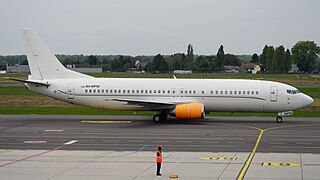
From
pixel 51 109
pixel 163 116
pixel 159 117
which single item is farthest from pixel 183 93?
pixel 51 109

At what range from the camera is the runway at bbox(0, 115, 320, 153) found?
29641 millimetres

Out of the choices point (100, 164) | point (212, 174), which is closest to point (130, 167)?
point (100, 164)

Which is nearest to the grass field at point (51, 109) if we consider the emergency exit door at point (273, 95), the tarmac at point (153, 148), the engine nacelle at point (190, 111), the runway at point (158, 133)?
the runway at point (158, 133)

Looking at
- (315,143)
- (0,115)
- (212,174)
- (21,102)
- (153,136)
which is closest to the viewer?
(212,174)

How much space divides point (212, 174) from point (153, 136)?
496 inches

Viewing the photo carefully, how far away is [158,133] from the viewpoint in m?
35.4

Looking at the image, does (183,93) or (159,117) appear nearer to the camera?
(159,117)

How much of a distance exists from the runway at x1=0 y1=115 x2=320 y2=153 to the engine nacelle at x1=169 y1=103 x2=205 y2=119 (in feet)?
2.42

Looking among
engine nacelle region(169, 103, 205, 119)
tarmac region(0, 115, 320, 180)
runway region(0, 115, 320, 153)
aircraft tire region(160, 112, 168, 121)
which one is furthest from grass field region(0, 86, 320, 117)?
engine nacelle region(169, 103, 205, 119)

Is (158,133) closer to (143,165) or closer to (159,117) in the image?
(159,117)

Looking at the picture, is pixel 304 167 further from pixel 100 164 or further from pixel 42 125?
pixel 42 125

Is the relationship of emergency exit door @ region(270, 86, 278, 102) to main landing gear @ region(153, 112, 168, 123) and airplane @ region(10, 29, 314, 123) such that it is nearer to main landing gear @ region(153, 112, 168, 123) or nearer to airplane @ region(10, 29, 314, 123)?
airplane @ region(10, 29, 314, 123)

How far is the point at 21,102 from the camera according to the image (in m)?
61.4

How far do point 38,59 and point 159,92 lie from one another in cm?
1029
